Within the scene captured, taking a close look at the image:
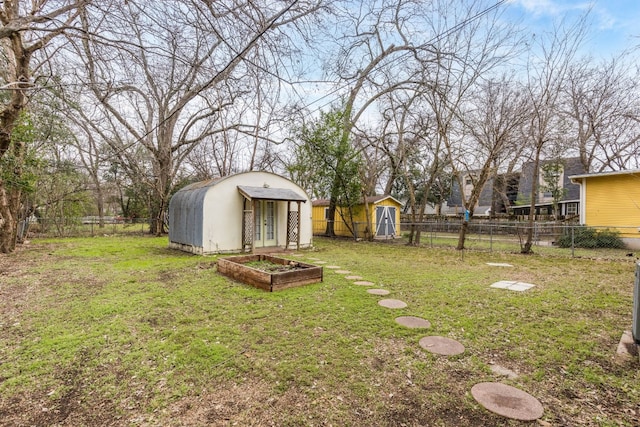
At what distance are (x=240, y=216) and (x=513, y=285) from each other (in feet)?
24.4

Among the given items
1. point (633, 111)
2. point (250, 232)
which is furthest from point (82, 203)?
point (633, 111)

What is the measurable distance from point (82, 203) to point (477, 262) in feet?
55.8

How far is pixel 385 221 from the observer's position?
615 inches

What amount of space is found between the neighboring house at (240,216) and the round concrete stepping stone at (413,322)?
20.9ft

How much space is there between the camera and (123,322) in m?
3.48

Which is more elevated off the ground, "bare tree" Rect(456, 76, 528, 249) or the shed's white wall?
"bare tree" Rect(456, 76, 528, 249)

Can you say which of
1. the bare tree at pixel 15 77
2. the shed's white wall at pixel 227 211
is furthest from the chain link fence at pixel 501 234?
the shed's white wall at pixel 227 211

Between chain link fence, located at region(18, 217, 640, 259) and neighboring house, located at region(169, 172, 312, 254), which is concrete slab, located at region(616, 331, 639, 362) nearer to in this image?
chain link fence, located at region(18, 217, 640, 259)

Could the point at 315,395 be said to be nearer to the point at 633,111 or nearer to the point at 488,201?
the point at 633,111

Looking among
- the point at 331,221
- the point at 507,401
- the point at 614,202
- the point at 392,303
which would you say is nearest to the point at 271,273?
the point at 392,303

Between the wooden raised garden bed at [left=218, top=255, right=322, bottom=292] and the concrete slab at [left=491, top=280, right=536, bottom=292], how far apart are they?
127 inches

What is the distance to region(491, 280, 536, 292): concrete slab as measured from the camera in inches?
201

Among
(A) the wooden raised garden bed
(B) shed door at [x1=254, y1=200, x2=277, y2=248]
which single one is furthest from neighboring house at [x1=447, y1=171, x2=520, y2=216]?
(A) the wooden raised garden bed

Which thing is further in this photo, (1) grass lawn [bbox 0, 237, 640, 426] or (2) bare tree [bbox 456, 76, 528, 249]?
(2) bare tree [bbox 456, 76, 528, 249]
